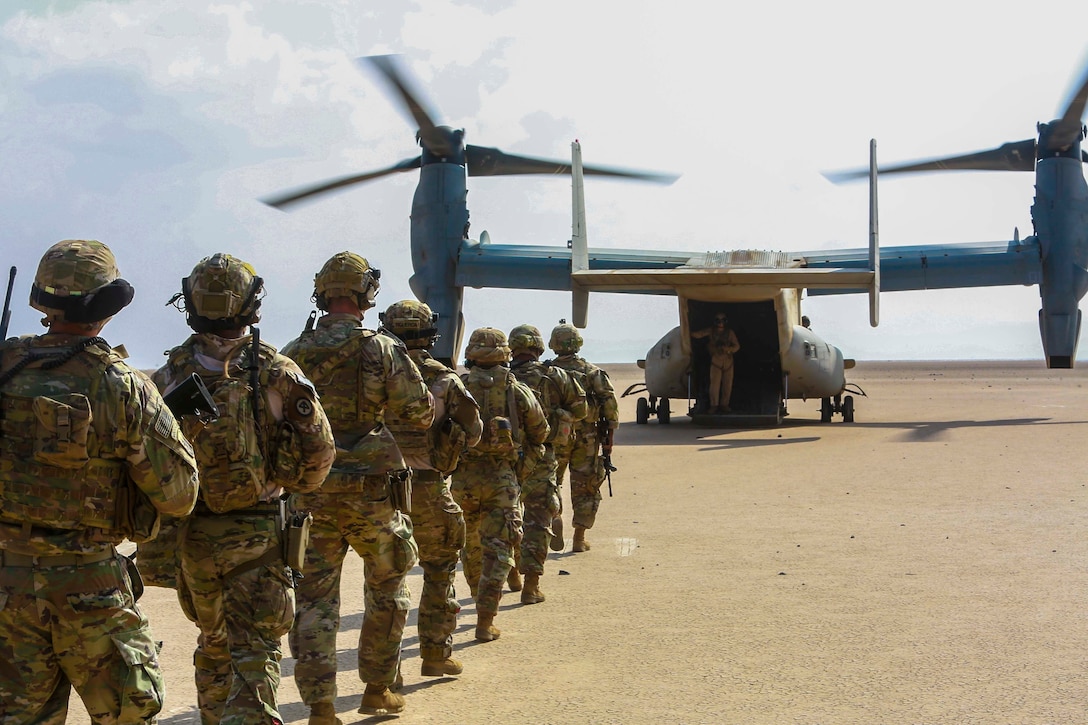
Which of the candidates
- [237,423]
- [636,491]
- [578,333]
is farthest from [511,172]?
[237,423]

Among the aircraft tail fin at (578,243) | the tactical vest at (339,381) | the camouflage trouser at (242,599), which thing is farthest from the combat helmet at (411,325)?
the aircraft tail fin at (578,243)

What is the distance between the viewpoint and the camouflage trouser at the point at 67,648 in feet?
10.9

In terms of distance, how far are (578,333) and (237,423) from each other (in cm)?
576

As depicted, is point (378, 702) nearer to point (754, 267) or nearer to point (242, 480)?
point (242, 480)

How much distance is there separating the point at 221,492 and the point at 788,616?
4150mm

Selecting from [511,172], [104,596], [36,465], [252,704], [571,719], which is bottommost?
[571,719]

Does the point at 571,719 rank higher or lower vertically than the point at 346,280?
lower

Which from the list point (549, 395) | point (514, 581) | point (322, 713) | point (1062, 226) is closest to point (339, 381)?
point (322, 713)

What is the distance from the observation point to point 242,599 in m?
3.96

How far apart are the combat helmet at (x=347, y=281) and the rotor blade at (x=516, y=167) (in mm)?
19349

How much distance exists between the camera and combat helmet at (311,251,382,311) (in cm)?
509

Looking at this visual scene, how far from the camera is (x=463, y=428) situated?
5750mm

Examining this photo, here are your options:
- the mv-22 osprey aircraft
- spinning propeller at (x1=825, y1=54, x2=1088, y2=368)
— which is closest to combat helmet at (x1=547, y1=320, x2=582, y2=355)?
the mv-22 osprey aircraft

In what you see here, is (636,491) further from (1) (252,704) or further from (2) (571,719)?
(1) (252,704)
